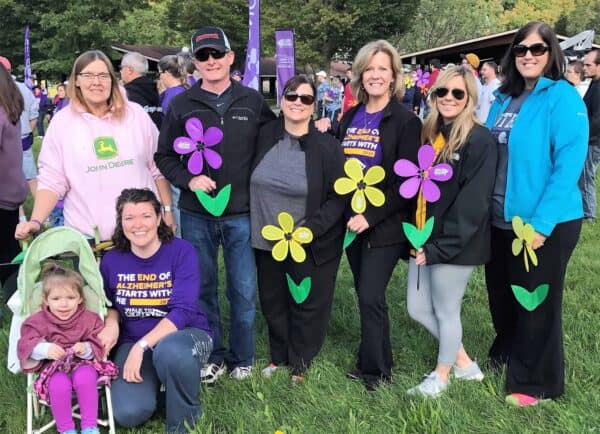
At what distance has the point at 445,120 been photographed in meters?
2.75

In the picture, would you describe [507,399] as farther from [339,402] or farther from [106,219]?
[106,219]

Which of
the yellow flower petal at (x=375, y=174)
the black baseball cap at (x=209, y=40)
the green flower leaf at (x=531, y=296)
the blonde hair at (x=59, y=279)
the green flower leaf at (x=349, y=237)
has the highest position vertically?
the black baseball cap at (x=209, y=40)

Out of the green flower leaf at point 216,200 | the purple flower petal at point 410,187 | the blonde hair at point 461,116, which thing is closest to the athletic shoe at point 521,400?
the purple flower petal at point 410,187

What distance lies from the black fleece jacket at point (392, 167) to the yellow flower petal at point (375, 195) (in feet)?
0.20

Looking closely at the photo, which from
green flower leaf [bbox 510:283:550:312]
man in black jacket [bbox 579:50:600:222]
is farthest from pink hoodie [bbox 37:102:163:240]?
man in black jacket [bbox 579:50:600:222]

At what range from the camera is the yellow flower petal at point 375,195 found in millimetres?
2750

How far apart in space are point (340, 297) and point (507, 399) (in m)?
1.76

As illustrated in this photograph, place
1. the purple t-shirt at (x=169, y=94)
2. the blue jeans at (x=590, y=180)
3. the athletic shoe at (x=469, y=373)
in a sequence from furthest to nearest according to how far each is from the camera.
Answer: the blue jeans at (x=590, y=180), the purple t-shirt at (x=169, y=94), the athletic shoe at (x=469, y=373)

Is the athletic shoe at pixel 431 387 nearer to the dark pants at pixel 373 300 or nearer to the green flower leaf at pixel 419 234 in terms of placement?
the dark pants at pixel 373 300

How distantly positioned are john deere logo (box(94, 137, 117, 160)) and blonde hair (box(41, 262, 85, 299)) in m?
0.62

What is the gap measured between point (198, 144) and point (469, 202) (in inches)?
54.9

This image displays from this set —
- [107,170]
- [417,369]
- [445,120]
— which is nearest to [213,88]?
[107,170]

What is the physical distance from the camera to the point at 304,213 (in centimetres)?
294

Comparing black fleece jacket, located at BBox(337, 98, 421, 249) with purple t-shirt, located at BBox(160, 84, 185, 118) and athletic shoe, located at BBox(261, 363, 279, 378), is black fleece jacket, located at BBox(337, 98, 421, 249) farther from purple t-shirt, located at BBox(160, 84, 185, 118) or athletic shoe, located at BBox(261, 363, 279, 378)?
purple t-shirt, located at BBox(160, 84, 185, 118)
